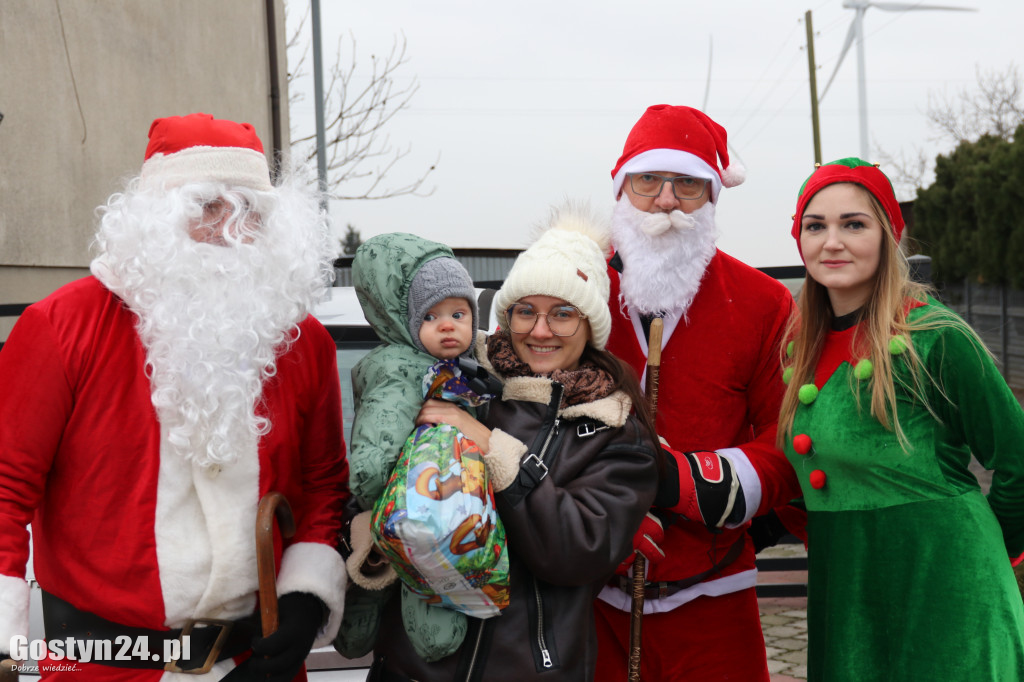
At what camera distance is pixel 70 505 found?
2072mm

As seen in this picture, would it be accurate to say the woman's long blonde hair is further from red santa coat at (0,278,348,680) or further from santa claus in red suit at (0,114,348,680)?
red santa coat at (0,278,348,680)

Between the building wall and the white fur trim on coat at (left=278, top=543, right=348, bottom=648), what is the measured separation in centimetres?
394

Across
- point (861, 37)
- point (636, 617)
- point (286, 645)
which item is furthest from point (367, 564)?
point (861, 37)

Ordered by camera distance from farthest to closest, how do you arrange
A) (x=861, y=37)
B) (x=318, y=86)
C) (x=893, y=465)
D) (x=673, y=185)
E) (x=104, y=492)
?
(x=861, y=37) < (x=318, y=86) < (x=673, y=185) < (x=893, y=465) < (x=104, y=492)

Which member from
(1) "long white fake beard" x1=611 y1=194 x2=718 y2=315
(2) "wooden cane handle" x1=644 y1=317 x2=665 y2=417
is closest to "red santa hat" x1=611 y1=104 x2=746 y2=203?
(1) "long white fake beard" x1=611 y1=194 x2=718 y2=315

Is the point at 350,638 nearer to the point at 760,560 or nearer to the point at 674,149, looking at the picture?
the point at 674,149

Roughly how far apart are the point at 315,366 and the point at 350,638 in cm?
69

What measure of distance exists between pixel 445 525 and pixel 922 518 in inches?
49.4

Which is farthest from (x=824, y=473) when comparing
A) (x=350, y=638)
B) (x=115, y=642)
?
(x=115, y=642)

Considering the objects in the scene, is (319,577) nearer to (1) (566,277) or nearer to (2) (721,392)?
(1) (566,277)

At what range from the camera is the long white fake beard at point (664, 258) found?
2.88 metres

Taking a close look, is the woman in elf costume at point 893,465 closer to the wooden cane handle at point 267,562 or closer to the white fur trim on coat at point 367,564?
the white fur trim on coat at point 367,564

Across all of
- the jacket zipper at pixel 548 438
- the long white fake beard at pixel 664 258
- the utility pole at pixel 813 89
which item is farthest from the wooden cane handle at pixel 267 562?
the utility pole at pixel 813 89

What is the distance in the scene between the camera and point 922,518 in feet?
7.82
